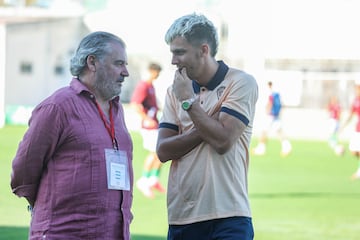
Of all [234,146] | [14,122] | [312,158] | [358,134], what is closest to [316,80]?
[14,122]

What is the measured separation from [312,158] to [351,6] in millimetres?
19488

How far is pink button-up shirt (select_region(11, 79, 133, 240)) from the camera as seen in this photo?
425 centimetres

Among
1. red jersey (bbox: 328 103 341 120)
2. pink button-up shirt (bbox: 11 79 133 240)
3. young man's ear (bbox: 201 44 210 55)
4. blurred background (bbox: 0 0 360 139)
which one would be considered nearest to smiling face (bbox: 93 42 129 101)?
pink button-up shirt (bbox: 11 79 133 240)

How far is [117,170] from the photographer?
173 inches

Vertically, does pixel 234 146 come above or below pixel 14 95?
above

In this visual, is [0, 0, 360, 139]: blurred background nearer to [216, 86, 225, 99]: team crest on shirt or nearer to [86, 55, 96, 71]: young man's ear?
[216, 86, 225, 99]: team crest on shirt

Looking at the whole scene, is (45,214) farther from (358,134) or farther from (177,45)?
(358,134)

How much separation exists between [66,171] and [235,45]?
3780cm

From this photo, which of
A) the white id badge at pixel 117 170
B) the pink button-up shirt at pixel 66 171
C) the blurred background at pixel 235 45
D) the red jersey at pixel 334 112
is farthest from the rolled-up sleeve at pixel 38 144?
the blurred background at pixel 235 45

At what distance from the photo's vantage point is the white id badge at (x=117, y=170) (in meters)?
4.34

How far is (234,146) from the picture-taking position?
4609 millimetres

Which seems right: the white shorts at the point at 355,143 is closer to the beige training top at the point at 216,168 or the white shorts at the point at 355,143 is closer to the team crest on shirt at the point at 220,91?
the beige training top at the point at 216,168

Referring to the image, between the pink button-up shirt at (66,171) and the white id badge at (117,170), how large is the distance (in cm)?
3

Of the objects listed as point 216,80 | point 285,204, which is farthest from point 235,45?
point 216,80
